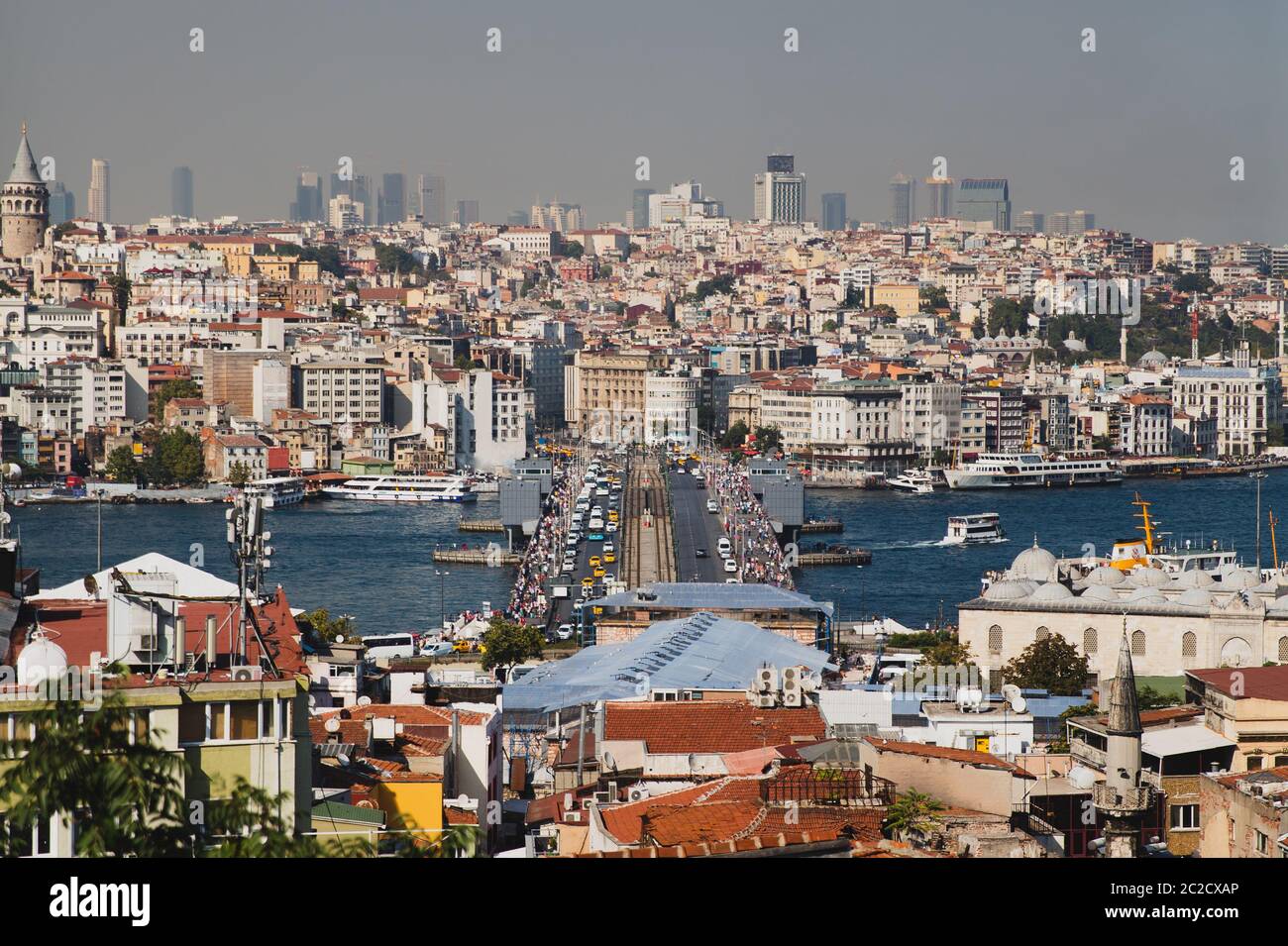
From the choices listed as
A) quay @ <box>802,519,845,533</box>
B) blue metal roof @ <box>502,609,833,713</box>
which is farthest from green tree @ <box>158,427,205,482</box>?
blue metal roof @ <box>502,609,833,713</box>

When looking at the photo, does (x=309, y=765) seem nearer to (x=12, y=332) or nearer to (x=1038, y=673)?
(x=1038, y=673)

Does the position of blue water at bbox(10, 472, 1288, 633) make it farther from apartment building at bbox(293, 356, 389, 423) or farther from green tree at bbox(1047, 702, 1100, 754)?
green tree at bbox(1047, 702, 1100, 754)

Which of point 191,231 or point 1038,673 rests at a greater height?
point 191,231

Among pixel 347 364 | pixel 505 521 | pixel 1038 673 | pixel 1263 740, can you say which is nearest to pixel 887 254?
pixel 347 364

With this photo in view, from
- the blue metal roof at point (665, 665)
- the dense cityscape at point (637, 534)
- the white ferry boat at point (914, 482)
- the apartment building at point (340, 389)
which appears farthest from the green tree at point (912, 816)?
the apartment building at point (340, 389)

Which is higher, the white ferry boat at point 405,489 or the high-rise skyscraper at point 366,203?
the high-rise skyscraper at point 366,203

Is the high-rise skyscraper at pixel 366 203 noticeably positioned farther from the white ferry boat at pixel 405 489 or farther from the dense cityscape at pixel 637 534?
the white ferry boat at pixel 405 489

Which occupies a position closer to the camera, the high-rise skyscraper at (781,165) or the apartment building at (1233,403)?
the apartment building at (1233,403)
